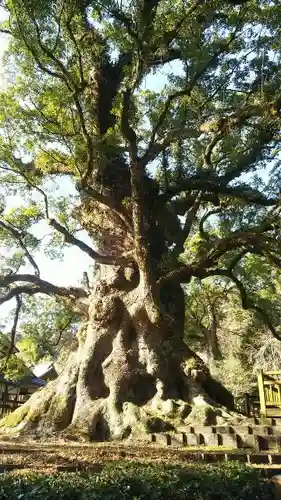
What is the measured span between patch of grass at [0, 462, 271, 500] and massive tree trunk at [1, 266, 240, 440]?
506 cm

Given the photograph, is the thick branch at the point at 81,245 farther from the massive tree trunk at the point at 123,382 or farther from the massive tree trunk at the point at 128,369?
the massive tree trunk at the point at 123,382

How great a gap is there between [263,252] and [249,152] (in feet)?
9.79

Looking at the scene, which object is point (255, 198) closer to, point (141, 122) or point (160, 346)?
point (160, 346)

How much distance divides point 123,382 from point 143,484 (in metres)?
7.32

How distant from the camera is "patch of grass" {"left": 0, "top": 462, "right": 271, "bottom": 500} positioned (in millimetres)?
3562

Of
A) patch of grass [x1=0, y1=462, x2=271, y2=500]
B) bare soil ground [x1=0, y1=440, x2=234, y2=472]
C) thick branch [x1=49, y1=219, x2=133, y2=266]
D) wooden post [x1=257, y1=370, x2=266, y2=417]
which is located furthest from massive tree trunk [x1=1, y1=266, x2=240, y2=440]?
patch of grass [x1=0, y1=462, x2=271, y2=500]

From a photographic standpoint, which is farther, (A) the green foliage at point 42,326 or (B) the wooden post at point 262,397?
(A) the green foliage at point 42,326

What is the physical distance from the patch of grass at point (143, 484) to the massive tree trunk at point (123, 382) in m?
5.06

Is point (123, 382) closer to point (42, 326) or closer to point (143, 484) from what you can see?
point (143, 484)

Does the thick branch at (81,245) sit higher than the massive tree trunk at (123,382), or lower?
higher

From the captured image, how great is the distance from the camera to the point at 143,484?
13.2 feet

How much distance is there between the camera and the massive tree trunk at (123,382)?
10227mm

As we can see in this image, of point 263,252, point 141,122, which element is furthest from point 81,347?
point 141,122

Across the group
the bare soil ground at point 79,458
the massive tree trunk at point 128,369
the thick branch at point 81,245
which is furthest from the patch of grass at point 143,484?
the thick branch at point 81,245
